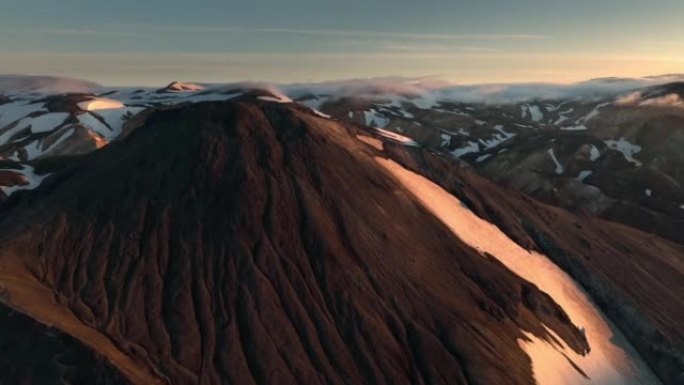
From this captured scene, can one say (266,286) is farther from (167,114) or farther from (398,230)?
(167,114)

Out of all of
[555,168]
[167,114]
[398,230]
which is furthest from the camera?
[555,168]

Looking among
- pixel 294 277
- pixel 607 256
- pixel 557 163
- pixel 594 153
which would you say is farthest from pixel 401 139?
pixel 594 153

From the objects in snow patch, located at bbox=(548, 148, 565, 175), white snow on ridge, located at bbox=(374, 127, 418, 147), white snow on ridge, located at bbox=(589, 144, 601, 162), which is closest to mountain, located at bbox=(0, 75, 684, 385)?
white snow on ridge, located at bbox=(374, 127, 418, 147)

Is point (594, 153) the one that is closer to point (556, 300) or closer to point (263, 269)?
point (556, 300)

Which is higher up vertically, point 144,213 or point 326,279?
point 144,213

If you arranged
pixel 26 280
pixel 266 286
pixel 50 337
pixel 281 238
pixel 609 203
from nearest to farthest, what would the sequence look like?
pixel 50 337 → pixel 26 280 → pixel 266 286 → pixel 281 238 → pixel 609 203

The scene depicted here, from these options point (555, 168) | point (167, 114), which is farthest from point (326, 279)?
point (555, 168)

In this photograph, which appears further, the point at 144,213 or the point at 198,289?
the point at 144,213
